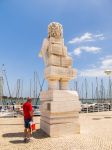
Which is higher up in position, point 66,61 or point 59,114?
point 66,61

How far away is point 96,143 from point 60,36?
5.44m

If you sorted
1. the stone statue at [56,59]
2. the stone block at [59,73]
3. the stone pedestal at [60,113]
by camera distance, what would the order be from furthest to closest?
the stone statue at [56,59], the stone block at [59,73], the stone pedestal at [60,113]

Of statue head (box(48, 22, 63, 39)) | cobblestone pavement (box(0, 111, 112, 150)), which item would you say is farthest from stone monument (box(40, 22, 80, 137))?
cobblestone pavement (box(0, 111, 112, 150))

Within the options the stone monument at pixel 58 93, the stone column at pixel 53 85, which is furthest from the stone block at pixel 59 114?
the stone column at pixel 53 85

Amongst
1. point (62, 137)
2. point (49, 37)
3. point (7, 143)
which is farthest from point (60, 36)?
point (7, 143)

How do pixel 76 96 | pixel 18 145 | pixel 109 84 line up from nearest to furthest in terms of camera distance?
pixel 18 145
pixel 76 96
pixel 109 84

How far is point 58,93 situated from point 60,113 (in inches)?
34.2

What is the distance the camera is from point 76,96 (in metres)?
11.8

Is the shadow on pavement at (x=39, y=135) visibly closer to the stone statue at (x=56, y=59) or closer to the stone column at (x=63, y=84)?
the stone statue at (x=56, y=59)

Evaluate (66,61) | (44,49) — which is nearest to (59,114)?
(66,61)

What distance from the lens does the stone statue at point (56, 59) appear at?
11770mm

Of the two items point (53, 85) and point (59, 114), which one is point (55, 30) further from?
point (59, 114)

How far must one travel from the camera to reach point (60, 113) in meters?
11.2

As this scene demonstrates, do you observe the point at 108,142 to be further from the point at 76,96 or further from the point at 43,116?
the point at 43,116
